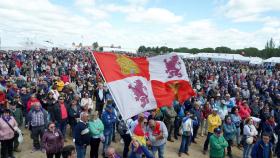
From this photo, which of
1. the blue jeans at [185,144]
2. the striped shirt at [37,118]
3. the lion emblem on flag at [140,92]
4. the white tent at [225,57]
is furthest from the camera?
the white tent at [225,57]

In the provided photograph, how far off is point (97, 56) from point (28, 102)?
5.12 metres

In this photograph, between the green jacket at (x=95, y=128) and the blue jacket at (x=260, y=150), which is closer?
the blue jacket at (x=260, y=150)

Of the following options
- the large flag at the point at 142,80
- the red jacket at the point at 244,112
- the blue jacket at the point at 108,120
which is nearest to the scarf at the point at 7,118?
the blue jacket at the point at 108,120

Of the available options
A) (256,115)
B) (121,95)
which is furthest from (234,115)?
(121,95)

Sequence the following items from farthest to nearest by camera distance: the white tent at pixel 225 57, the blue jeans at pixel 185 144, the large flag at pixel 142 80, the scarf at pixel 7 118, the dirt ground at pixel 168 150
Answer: the white tent at pixel 225 57
the blue jeans at pixel 185 144
the dirt ground at pixel 168 150
the scarf at pixel 7 118
the large flag at pixel 142 80

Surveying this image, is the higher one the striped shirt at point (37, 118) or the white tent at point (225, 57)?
the white tent at point (225, 57)

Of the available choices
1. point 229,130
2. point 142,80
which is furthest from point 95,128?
point 229,130

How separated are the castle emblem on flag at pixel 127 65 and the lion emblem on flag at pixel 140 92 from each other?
240 millimetres

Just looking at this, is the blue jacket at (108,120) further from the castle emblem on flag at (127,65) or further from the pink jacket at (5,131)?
the castle emblem on flag at (127,65)

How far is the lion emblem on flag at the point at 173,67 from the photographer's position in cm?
809

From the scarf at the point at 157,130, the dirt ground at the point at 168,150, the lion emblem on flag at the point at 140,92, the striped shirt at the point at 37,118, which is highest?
the lion emblem on flag at the point at 140,92

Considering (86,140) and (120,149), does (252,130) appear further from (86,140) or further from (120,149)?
(86,140)

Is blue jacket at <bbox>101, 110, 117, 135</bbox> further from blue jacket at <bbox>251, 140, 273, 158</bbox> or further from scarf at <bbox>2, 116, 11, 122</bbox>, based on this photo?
blue jacket at <bbox>251, 140, 273, 158</bbox>

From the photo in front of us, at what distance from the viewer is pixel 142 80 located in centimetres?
738
